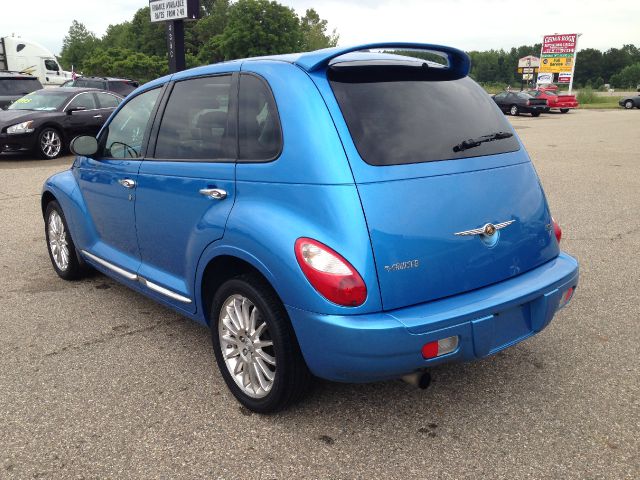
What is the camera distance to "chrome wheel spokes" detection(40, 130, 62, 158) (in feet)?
40.3

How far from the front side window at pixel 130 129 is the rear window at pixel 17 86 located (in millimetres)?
14596

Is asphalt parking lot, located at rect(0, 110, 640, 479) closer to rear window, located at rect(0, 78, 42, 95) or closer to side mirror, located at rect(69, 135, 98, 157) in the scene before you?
side mirror, located at rect(69, 135, 98, 157)

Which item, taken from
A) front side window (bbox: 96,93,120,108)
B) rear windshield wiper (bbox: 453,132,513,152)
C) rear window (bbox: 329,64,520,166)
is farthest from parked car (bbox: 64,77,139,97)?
rear windshield wiper (bbox: 453,132,513,152)

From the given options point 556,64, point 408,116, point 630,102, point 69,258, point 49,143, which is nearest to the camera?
point 408,116

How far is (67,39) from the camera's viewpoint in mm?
99938

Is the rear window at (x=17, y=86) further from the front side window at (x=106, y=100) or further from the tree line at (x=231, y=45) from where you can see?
the tree line at (x=231, y=45)

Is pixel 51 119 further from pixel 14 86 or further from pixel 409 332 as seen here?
pixel 409 332

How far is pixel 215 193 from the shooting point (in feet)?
9.34

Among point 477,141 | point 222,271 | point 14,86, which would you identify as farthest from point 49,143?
point 477,141

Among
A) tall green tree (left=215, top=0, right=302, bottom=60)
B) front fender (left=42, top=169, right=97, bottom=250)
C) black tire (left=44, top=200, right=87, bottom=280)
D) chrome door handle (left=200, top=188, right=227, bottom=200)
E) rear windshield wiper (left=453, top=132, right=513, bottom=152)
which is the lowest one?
black tire (left=44, top=200, right=87, bottom=280)

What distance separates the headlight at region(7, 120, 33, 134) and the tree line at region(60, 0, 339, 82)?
20.7m

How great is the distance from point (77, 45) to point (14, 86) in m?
87.9

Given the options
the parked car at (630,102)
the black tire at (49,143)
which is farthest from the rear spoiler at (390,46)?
the parked car at (630,102)

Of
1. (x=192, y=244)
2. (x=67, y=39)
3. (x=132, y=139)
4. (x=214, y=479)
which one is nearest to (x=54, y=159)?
(x=132, y=139)
